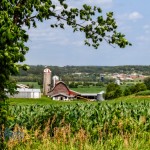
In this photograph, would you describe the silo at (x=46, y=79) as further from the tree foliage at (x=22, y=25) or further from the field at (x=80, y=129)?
the tree foliage at (x=22, y=25)

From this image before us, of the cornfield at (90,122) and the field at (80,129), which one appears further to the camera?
the cornfield at (90,122)

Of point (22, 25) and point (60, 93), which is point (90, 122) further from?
point (60, 93)

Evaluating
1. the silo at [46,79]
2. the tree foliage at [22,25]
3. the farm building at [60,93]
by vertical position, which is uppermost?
the tree foliage at [22,25]

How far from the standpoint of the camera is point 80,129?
13.8 metres

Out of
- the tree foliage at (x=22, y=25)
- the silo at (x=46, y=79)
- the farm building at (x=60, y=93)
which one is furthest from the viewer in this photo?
the silo at (x=46, y=79)

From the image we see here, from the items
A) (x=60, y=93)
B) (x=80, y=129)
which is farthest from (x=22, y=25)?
(x=60, y=93)

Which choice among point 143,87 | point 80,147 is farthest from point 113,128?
point 143,87

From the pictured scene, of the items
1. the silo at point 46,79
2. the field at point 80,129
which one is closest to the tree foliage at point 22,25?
the field at point 80,129

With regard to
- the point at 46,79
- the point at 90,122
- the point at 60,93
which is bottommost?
the point at 60,93

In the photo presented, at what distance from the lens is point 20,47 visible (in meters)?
8.66

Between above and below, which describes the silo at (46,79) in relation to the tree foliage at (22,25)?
below

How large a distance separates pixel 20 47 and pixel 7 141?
2.52 meters

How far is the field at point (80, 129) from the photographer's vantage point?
33.5 feet

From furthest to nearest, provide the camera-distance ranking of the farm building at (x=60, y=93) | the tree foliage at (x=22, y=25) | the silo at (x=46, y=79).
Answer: the silo at (x=46, y=79)
the farm building at (x=60, y=93)
the tree foliage at (x=22, y=25)
